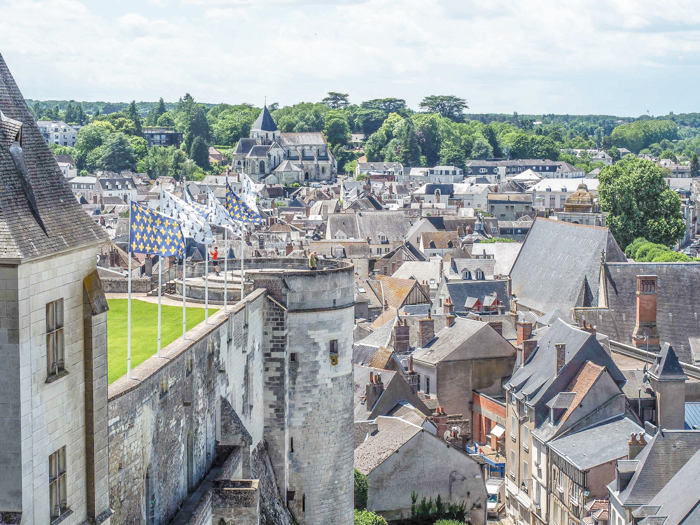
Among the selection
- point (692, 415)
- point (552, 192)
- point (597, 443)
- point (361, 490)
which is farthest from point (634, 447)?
point (552, 192)

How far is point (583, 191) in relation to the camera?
9812 centimetres

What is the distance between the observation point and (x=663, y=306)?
5662cm

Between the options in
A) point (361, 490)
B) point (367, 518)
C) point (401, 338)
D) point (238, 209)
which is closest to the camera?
point (238, 209)

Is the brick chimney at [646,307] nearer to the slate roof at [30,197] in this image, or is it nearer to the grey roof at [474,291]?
the grey roof at [474,291]

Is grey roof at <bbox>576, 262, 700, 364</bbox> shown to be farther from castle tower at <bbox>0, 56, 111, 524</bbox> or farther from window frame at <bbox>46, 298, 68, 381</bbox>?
window frame at <bbox>46, 298, 68, 381</bbox>

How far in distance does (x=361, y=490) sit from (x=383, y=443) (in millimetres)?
3185

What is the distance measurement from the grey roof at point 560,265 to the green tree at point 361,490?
28.1 meters

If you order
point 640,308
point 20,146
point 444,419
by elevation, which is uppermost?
point 20,146

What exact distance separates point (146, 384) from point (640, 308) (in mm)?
41473

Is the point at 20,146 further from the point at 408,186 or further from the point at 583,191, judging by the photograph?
the point at 408,186

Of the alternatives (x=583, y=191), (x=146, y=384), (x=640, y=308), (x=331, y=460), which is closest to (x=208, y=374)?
(x=146, y=384)

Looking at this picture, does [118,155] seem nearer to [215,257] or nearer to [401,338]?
[401,338]

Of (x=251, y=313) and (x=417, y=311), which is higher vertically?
(x=251, y=313)

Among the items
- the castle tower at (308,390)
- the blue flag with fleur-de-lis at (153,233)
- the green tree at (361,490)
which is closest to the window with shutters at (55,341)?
the blue flag with fleur-de-lis at (153,233)
